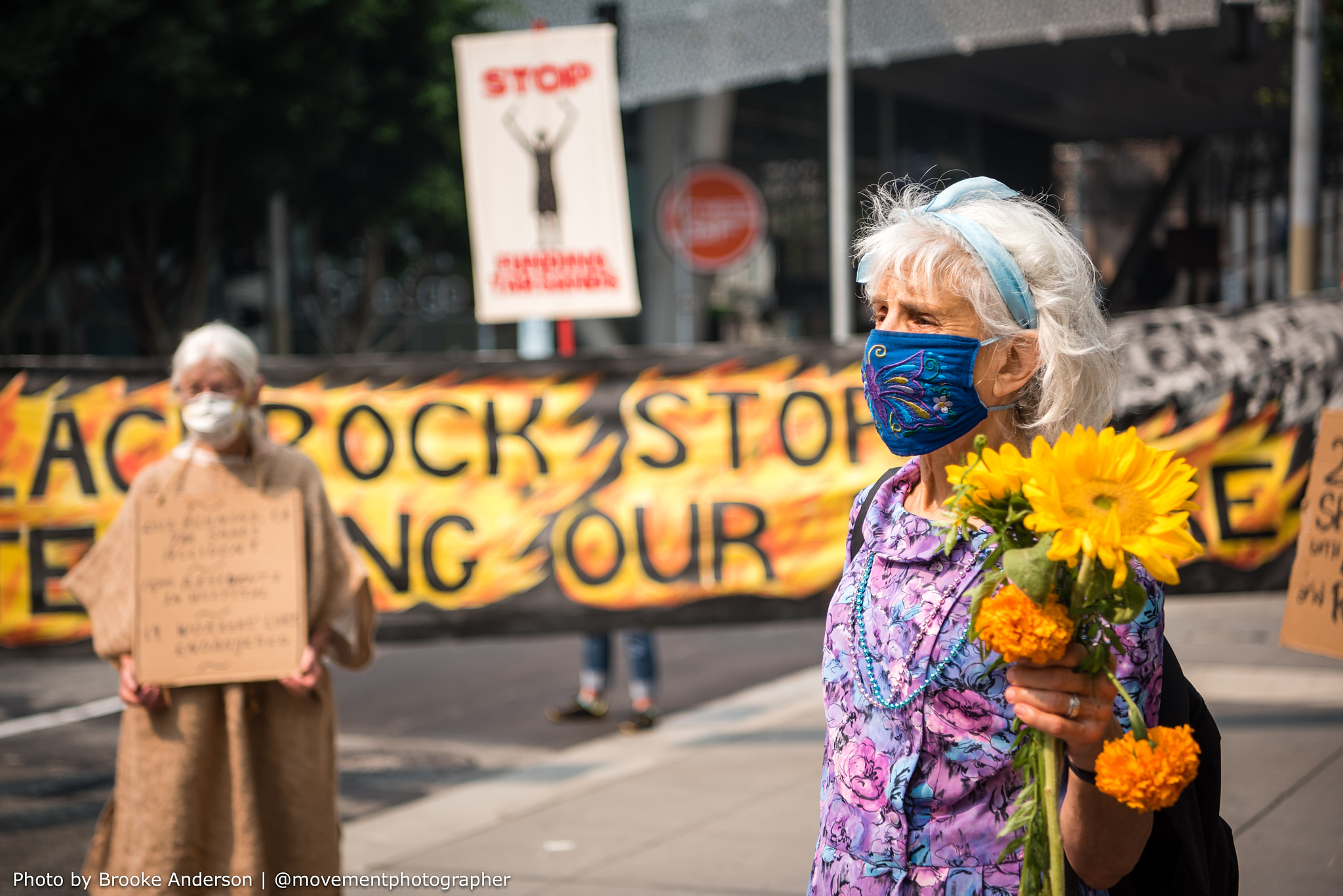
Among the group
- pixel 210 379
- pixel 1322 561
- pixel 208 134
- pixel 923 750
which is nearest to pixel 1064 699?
pixel 923 750

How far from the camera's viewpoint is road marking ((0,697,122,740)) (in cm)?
768

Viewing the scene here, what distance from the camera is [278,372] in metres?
6.17

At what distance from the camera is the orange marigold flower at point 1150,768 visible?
149 centimetres

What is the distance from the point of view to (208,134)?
64.4 ft

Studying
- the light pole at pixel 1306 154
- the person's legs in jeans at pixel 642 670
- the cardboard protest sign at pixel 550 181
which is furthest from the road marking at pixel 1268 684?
the cardboard protest sign at pixel 550 181

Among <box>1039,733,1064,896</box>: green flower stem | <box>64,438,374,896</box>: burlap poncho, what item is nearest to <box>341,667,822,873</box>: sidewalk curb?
<box>64,438,374,896</box>: burlap poncho

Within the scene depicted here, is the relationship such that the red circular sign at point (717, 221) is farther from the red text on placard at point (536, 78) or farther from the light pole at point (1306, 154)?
the red text on placard at point (536, 78)

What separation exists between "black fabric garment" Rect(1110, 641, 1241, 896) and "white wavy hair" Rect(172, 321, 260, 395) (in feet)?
9.12

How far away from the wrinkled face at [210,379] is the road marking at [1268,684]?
15.9 feet

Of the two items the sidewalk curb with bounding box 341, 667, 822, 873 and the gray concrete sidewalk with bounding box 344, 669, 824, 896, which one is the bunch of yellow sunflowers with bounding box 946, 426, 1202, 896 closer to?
the gray concrete sidewalk with bounding box 344, 669, 824, 896

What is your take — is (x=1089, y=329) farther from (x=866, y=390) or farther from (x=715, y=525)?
(x=715, y=525)

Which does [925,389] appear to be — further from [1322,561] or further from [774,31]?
[774,31]

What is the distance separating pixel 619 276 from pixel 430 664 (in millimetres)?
3553

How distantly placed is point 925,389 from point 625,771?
4612 millimetres
